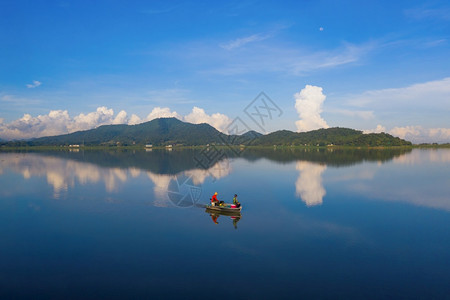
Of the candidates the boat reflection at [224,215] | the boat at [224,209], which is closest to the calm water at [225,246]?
the boat reflection at [224,215]

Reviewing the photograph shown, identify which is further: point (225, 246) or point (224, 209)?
point (224, 209)

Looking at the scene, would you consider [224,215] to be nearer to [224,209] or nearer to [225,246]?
[224,209]

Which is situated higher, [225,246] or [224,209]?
[224,209]

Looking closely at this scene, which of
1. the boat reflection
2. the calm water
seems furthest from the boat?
the calm water

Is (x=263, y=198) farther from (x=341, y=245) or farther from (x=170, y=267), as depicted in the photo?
(x=170, y=267)

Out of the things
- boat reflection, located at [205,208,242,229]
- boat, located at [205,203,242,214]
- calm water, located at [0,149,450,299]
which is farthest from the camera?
boat, located at [205,203,242,214]

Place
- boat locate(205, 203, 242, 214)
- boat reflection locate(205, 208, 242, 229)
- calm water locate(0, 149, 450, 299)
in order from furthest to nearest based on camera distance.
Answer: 1. boat locate(205, 203, 242, 214)
2. boat reflection locate(205, 208, 242, 229)
3. calm water locate(0, 149, 450, 299)

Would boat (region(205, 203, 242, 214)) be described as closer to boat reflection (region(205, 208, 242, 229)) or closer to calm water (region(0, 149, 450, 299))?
boat reflection (region(205, 208, 242, 229))

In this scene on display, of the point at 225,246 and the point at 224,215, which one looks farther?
the point at 224,215

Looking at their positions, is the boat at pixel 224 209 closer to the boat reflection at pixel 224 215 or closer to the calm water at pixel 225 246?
the boat reflection at pixel 224 215

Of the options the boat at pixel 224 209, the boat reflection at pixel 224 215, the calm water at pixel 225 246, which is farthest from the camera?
the boat at pixel 224 209

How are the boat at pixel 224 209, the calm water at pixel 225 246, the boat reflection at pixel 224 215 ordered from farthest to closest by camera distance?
the boat at pixel 224 209, the boat reflection at pixel 224 215, the calm water at pixel 225 246

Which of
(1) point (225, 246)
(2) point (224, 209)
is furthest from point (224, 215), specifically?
(1) point (225, 246)

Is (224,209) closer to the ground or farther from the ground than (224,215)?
farther from the ground
